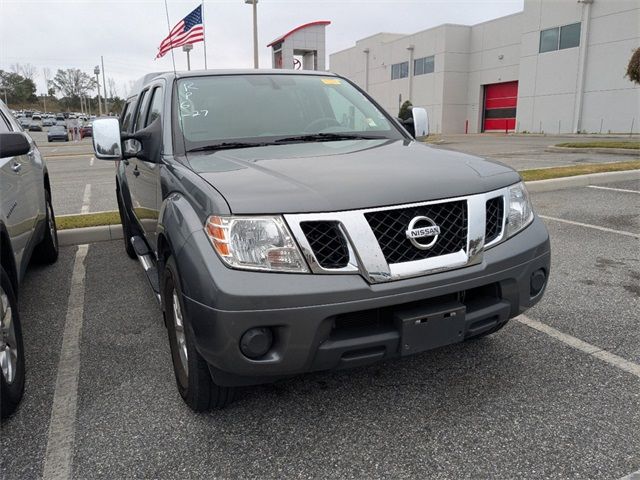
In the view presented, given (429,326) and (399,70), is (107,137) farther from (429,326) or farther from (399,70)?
→ (399,70)

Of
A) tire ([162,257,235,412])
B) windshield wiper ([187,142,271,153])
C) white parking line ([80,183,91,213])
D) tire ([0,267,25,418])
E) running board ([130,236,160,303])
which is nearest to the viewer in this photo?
tire ([162,257,235,412])

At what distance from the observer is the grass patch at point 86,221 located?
6.49m

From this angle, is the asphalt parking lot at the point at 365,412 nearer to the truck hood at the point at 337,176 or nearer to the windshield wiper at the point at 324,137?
the truck hood at the point at 337,176

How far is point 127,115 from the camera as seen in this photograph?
5.23 meters

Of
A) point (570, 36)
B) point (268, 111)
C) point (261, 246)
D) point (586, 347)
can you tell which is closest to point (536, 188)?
point (586, 347)

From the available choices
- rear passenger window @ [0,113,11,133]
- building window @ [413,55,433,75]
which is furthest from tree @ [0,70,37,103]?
rear passenger window @ [0,113,11,133]

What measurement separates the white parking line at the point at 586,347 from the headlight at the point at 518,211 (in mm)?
996

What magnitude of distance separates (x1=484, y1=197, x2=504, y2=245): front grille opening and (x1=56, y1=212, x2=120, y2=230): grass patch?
5.31m

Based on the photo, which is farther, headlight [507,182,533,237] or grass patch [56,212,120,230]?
grass patch [56,212,120,230]

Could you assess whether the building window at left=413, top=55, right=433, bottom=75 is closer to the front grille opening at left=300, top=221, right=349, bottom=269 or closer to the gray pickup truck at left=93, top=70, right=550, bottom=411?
the gray pickup truck at left=93, top=70, right=550, bottom=411

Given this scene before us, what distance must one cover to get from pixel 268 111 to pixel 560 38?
1432 inches

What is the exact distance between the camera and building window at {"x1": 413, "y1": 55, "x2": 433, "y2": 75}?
148ft

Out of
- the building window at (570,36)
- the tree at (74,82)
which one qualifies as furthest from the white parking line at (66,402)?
the tree at (74,82)

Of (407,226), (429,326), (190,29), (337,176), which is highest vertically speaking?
(190,29)
